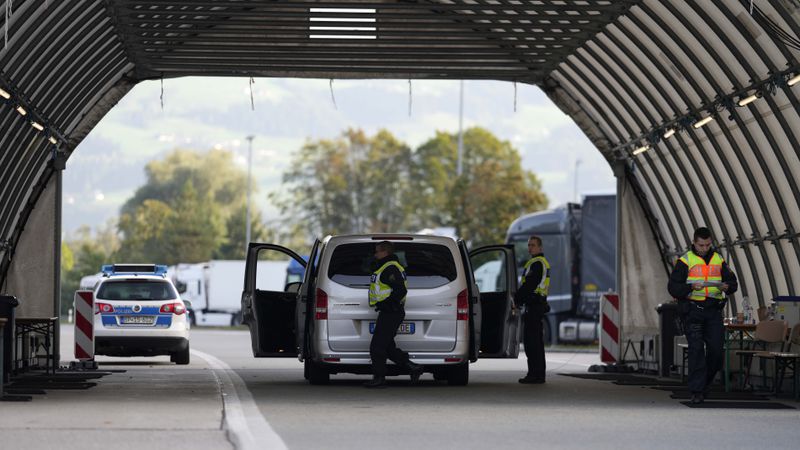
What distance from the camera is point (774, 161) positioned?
1953 cm

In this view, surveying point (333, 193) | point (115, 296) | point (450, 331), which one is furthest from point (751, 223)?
point (333, 193)

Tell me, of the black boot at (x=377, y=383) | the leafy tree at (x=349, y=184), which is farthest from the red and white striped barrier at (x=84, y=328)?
the leafy tree at (x=349, y=184)

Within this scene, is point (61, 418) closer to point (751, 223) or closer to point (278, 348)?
point (278, 348)

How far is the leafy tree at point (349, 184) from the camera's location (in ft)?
331

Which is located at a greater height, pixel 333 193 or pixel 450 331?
pixel 333 193

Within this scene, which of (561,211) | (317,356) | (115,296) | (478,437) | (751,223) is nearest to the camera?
(478,437)

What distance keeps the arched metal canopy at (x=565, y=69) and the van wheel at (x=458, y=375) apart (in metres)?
4.15

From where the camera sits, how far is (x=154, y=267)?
2669 cm

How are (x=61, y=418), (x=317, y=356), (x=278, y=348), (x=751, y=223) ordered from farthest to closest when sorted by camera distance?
(x=751, y=223) < (x=278, y=348) < (x=317, y=356) < (x=61, y=418)

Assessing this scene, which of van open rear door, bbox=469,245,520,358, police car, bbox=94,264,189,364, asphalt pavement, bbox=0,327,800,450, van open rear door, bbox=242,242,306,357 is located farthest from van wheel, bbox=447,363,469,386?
police car, bbox=94,264,189,364

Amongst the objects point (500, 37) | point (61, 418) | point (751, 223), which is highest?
point (500, 37)

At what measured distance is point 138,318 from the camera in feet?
82.5

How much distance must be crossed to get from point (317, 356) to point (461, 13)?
16.6 ft

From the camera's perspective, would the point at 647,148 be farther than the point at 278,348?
Yes
